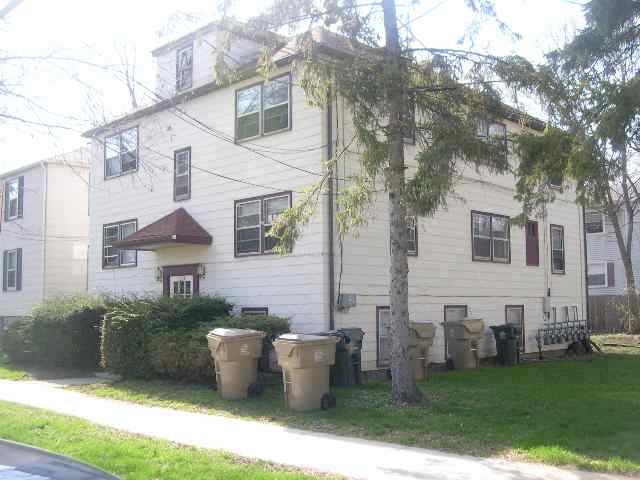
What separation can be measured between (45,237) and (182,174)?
1031 cm

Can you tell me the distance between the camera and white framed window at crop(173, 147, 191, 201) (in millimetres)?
17625

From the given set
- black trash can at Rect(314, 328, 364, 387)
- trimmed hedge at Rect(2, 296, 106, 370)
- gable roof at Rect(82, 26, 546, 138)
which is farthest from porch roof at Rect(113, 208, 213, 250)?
black trash can at Rect(314, 328, 364, 387)

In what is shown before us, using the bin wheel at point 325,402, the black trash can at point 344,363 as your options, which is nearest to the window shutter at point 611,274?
the black trash can at point 344,363

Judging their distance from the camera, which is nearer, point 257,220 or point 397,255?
point 397,255

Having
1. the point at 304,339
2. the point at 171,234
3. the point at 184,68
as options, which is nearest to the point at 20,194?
the point at 184,68

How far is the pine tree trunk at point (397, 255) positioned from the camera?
421 inches

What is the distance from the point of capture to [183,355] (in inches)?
498

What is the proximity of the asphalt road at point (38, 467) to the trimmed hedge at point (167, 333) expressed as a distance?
8439 millimetres

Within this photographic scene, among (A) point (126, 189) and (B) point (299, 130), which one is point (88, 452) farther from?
(A) point (126, 189)

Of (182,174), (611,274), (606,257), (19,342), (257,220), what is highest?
(182,174)

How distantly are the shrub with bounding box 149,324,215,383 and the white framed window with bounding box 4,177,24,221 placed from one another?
54.8 ft

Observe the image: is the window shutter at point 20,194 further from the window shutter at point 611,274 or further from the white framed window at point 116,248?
the window shutter at point 611,274

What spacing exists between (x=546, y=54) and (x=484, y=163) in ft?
7.32

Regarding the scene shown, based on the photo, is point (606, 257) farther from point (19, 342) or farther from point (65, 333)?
point (19, 342)
